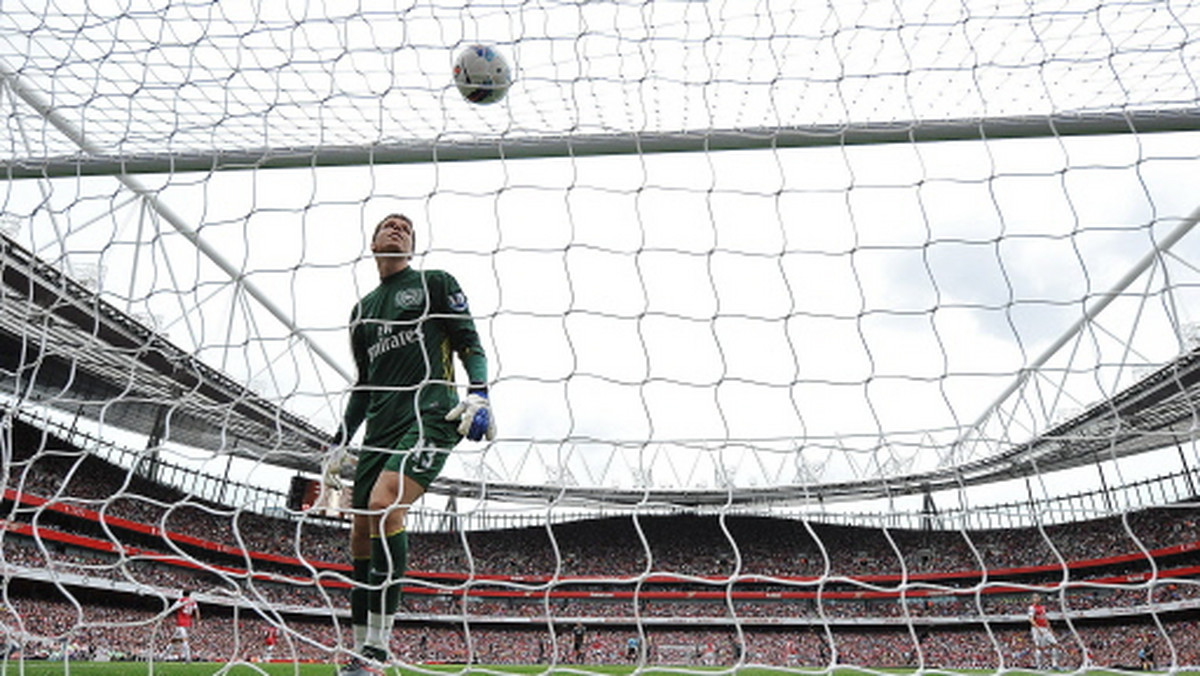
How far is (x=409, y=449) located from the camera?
2553mm

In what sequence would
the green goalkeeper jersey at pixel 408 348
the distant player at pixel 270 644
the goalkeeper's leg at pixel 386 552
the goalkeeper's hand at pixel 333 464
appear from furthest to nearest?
the distant player at pixel 270 644, the goalkeeper's hand at pixel 333 464, the green goalkeeper jersey at pixel 408 348, the goalkeeper's leg at pixel 386 552

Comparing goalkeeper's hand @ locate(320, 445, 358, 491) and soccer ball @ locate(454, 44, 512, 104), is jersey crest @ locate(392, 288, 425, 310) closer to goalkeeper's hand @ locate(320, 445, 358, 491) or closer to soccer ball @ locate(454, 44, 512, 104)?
goalkeeper's hand @ locate(320, 445, 358, 491)

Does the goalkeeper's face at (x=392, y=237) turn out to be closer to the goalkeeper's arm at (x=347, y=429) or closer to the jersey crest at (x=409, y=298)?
the jersey crest at (x=409, y=298)

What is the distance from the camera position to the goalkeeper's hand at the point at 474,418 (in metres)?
2.53

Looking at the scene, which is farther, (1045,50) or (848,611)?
(848,611)

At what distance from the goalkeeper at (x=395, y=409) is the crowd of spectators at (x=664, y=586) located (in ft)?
59.4

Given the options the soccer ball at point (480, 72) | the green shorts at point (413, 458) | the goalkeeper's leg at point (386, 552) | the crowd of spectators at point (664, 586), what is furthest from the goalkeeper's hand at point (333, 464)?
the crowd of spectators at point (664, 586)

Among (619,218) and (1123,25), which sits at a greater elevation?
(1123,25)

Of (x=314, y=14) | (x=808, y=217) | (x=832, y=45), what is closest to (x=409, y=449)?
(x=808, y=217)

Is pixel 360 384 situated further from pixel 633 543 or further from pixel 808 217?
pixel 633 543

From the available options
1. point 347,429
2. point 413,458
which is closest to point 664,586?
point 347,429

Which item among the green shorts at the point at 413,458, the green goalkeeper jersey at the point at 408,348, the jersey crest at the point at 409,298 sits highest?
the jersey crest at the point at 409,298

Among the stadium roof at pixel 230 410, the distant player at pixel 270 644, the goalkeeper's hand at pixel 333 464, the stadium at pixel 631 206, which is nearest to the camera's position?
the goalkeeper's hand at pixel 333 464

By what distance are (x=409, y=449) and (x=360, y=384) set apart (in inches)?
24.4
